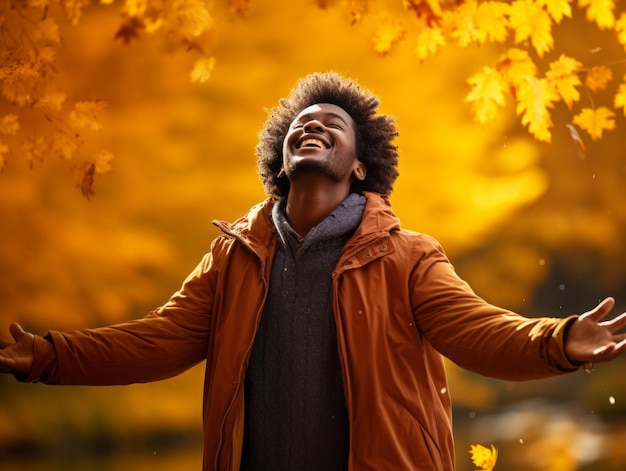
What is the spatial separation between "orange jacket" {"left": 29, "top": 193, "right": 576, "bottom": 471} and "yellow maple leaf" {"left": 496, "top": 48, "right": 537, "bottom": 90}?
1.88 feet

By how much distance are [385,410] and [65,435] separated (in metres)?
1.78

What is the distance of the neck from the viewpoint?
251 cm

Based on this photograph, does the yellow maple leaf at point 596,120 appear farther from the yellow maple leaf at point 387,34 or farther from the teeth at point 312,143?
the teeth at point 312,143

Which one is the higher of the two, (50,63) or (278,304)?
(50,63)

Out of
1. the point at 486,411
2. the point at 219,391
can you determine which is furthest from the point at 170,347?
the point at 486,411

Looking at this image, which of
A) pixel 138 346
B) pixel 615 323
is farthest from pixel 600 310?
pixel 138 346

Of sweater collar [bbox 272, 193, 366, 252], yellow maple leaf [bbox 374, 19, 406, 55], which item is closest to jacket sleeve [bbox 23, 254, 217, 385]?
sweater collar [bbox 272, 193, 366, 252]

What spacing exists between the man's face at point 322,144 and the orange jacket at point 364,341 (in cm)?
13

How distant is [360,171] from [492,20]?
586mm

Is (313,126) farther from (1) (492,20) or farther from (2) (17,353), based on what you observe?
(2) (17,353)

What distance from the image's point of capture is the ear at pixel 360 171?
2.65m

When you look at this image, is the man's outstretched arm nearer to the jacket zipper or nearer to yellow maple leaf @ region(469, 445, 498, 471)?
the jacket zipper

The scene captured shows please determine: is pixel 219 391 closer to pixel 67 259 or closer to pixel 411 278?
pixel 411 278

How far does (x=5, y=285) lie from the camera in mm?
3508
